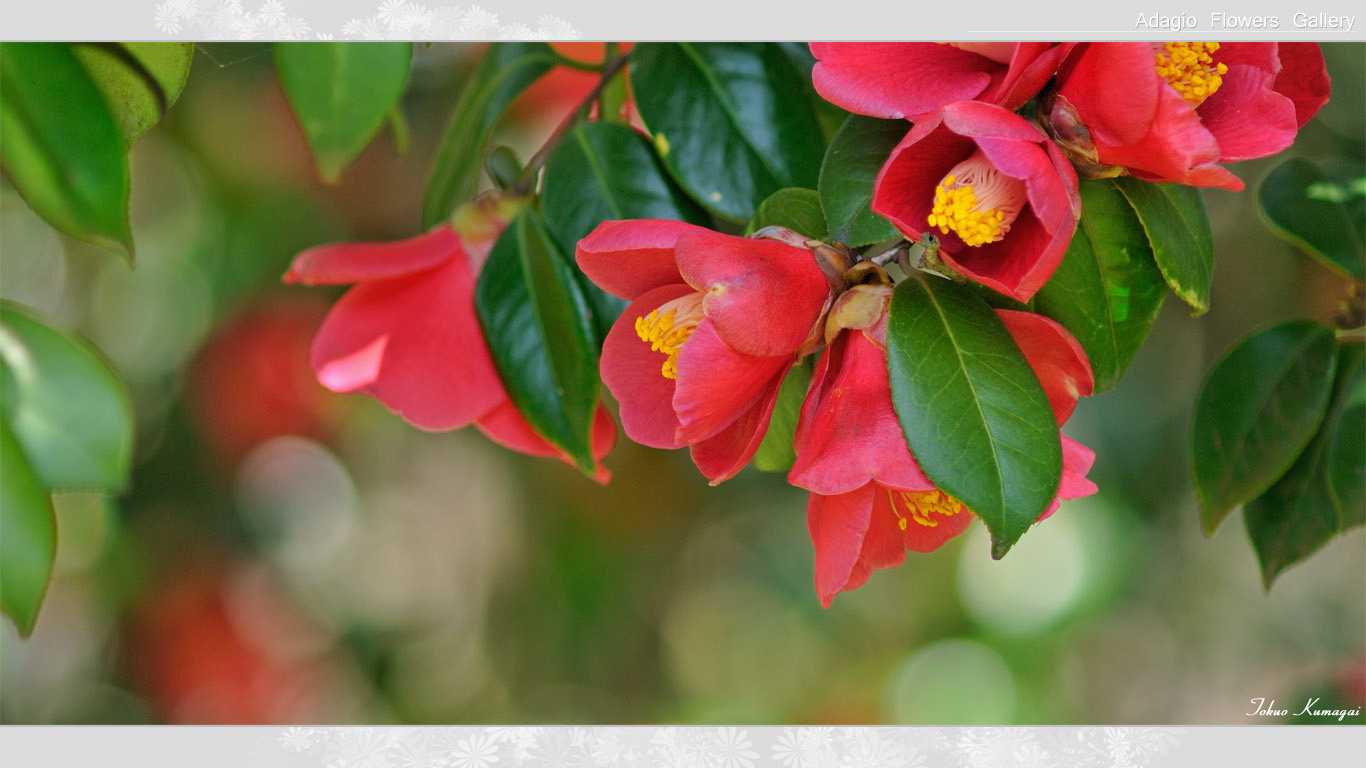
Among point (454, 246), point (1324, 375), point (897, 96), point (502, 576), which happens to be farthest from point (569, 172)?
point (502, 576)

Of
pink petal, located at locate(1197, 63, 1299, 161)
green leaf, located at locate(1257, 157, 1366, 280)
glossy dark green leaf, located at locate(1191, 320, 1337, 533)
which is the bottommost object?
glossy dark green leaf, located at locate(1191, 320, 1337, 533)

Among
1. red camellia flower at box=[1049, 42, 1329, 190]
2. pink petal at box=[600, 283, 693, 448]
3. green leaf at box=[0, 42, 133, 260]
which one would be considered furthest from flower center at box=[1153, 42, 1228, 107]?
green leaf at box=[0, 42, 133, 260]

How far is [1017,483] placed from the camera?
341mm

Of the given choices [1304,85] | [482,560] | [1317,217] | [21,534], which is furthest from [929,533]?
[482,560]

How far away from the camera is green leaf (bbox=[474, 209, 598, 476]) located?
48 centimetres

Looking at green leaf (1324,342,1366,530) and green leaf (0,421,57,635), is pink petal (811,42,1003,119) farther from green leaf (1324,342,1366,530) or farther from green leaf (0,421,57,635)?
green leaf (0,421,57,635)

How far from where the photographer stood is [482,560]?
1.01 metres

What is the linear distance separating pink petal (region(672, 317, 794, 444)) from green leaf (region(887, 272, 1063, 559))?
49 mm

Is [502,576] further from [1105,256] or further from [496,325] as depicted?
[1105,256]

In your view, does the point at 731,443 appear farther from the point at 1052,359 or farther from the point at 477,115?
the point at 477,115

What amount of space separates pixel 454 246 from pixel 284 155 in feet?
1.51

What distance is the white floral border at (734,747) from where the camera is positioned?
591 mm

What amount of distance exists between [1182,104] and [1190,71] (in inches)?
2.2

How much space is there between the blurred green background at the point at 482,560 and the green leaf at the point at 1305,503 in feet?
0.34
